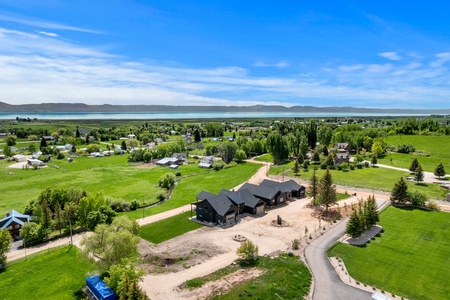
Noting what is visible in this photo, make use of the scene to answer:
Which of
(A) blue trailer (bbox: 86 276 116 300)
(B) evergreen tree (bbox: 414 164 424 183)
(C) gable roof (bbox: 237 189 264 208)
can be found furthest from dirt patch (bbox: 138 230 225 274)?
(B) evergreen tree (bbox: 414 164 424 183)

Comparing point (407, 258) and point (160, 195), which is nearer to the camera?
point (407, 258)

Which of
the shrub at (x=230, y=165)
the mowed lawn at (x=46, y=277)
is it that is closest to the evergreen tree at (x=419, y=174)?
the shrub at (x=230, y=165)

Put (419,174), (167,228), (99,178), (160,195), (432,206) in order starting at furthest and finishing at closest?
(99,178)
(419,174)
(160,195)
(432,206)
(167,228)

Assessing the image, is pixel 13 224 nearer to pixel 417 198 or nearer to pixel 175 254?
pixel 175 254

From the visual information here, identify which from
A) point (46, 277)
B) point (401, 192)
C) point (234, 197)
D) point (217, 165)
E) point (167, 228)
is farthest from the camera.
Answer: point (217, 165)

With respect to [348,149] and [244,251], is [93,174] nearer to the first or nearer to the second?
[244,251]

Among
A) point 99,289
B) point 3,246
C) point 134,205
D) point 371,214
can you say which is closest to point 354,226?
point 371,214

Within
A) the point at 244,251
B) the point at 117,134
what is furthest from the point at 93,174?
the point at 117,134

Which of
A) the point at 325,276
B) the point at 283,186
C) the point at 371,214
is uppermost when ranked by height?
the point at 371,214
